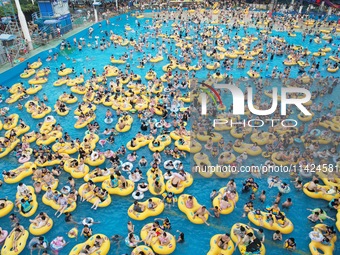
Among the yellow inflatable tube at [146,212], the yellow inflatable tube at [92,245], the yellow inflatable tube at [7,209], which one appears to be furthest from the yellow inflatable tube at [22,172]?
the yellow inflatable tube at [146,212]

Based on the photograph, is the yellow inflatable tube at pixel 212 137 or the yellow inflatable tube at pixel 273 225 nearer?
the yellow inflatable tube at pixel 273 225

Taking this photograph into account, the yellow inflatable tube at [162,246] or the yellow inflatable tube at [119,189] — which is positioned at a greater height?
the yellow inflatable tube at [119,189]

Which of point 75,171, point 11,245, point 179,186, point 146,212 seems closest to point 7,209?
point 11,245

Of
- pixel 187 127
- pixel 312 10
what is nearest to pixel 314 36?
pixel 312 10

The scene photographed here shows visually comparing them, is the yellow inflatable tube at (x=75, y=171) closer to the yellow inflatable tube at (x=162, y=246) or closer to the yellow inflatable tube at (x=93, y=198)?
the yellow inflatable tube at (x=93, y=198)

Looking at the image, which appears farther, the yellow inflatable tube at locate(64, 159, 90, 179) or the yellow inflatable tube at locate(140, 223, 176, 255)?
the yellow inflatable tube at locate(64, 159, 90, 179)

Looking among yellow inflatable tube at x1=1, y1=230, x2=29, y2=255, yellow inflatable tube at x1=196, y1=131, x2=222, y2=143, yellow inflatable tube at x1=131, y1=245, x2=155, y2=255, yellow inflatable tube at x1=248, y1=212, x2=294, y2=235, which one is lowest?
yellow inflatable tube at x1=1, y1=230, x2=29, y2=255

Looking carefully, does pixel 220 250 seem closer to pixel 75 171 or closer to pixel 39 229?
pixel 39 229

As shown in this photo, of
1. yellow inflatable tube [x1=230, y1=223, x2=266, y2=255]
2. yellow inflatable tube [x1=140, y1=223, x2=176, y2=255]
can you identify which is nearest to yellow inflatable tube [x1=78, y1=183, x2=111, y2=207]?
yellow inflatable tube [x1=140, y1=223, x2=176, y2=255]

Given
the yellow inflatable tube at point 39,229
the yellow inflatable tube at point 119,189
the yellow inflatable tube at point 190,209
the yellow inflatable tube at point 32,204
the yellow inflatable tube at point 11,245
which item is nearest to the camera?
the yellow inflatable tube at point 11,245

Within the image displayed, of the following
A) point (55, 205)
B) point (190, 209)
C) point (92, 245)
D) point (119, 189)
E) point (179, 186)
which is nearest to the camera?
point (92, 245)

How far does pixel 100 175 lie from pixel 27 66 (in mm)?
15979

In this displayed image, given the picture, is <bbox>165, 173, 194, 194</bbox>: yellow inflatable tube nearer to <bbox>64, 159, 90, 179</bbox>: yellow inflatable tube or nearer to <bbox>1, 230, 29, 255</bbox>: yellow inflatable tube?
<bbox>64, 159, 90, 179</bbox>: yellow inflatable tube

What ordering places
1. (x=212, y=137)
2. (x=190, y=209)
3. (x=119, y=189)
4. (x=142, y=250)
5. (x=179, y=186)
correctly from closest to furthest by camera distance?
1. (x=142, y=250)
2. (x=190, y=209)
3. (x=119, y=189)
4. (x=179, y=186)
5. (x=212, y=137)
